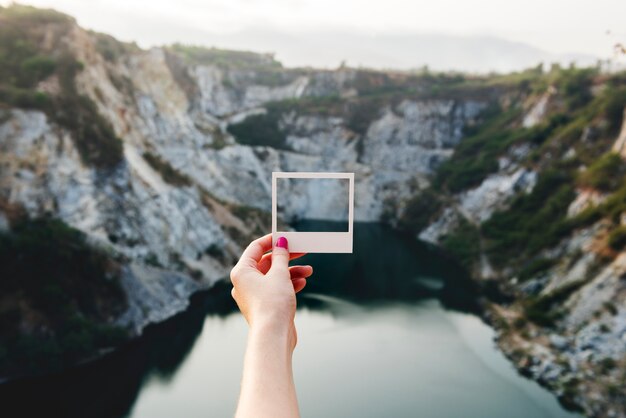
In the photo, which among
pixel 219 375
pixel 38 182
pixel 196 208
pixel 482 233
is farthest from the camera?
pixel 482 233

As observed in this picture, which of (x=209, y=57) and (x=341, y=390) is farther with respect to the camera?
(x=209, y=57)

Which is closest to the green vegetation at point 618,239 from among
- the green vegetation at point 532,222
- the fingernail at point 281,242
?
the green vegetation at point 532,222

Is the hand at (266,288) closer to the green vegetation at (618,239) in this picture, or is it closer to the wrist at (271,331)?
the wrist at (271,331)

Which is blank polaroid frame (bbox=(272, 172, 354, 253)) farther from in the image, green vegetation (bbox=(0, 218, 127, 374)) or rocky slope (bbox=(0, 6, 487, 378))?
rocky slope (bbox=(0, 6, 487, 378))

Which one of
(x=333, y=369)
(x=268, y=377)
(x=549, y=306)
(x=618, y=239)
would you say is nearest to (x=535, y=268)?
(x=549, y=306)

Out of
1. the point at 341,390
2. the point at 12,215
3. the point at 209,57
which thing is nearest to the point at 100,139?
the point at 12,215

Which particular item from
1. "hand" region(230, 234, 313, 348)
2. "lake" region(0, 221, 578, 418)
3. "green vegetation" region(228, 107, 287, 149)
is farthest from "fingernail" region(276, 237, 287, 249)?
"green vegetation" region(228, 107, 287, 149)

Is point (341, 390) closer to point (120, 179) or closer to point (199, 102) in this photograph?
point (120, 179)
